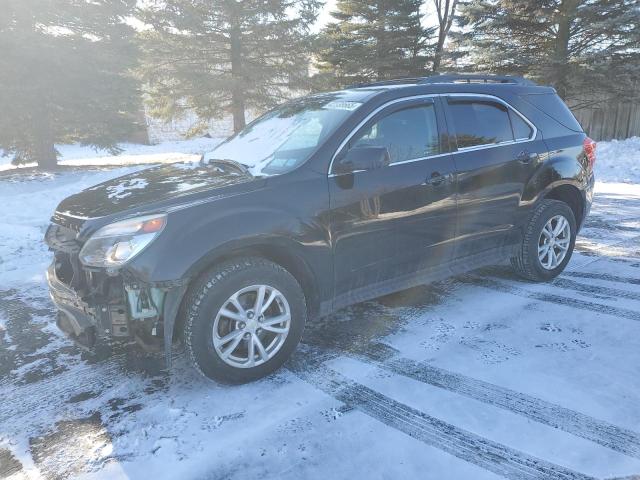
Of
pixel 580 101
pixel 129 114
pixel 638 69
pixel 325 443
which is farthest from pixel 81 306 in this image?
pixel 580 101

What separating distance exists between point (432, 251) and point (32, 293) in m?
3.94

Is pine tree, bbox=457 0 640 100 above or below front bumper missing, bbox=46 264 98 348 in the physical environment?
above

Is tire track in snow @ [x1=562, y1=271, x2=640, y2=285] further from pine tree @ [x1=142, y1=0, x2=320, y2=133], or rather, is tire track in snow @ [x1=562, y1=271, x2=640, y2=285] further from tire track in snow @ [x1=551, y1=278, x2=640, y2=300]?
pine tree @ [x1=142, y1=0, x2=320, y2=133]

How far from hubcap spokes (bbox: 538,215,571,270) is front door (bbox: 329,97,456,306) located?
4.30 ft

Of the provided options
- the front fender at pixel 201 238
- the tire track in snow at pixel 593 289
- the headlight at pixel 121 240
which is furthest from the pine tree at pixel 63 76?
the tire track in snow at pixel 593 289

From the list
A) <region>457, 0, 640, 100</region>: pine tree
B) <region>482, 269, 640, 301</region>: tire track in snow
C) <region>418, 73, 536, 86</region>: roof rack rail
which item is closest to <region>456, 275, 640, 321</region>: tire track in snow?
<region>482, 269, 640, 301</region>: tire track in snow

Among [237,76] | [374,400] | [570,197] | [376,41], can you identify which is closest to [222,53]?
[237,76]

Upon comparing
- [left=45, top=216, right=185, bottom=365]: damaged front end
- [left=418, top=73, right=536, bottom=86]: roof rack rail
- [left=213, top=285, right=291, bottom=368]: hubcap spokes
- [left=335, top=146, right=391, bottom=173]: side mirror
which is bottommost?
[left=213, top=285, right=291, bottom=368]: hubcap spokes

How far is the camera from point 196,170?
3871mm

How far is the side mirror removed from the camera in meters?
3.34

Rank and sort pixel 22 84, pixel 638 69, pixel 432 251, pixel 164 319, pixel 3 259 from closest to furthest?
pixel 164 319 < pixel 432 251 < pixel 3 259 < pixel 22 84 < pixel 638 69

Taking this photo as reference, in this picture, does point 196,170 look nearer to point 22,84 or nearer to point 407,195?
point 407,195

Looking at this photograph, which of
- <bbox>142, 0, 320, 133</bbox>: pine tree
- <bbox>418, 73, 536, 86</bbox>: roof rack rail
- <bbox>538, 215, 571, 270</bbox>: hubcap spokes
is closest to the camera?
<bbox>418, 73, 536, 86</bbox>: roof rack rail

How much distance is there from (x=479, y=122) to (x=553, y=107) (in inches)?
44.7
